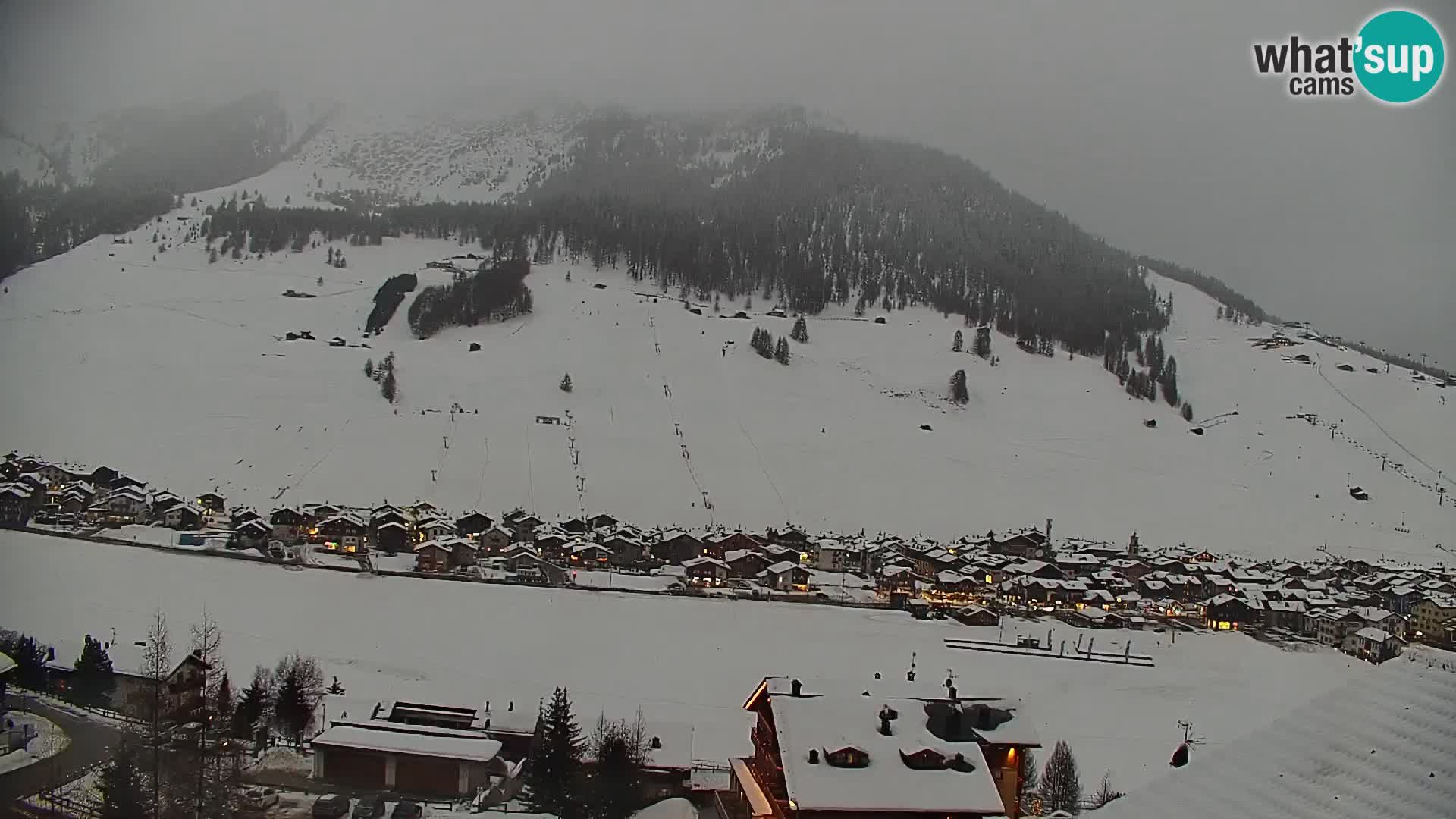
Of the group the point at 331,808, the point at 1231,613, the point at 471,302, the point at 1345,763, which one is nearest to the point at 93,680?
the point at 331,808

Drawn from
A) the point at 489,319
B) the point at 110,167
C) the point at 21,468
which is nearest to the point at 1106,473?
the point at 489,319

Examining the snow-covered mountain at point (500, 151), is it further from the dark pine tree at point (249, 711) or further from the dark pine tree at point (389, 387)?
the dark pine tree at point (249, 711)

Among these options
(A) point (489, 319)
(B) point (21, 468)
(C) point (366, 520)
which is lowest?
(C) point (366, 520)

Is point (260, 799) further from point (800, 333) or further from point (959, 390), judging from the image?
point (800, 333)

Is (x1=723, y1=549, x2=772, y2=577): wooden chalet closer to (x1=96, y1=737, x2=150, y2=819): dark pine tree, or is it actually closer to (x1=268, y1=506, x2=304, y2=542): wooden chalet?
(x1=268, y1=506, x2=304, y2=542): wooden chalet

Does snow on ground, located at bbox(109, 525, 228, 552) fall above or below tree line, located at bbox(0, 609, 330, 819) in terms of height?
below

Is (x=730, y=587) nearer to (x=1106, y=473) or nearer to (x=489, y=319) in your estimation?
(x=1106, y=473)

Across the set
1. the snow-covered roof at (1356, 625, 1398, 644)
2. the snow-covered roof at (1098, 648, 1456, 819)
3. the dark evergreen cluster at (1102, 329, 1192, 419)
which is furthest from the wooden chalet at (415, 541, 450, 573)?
the dark evergreen cluster at (1102, 329, 1192, 419)
